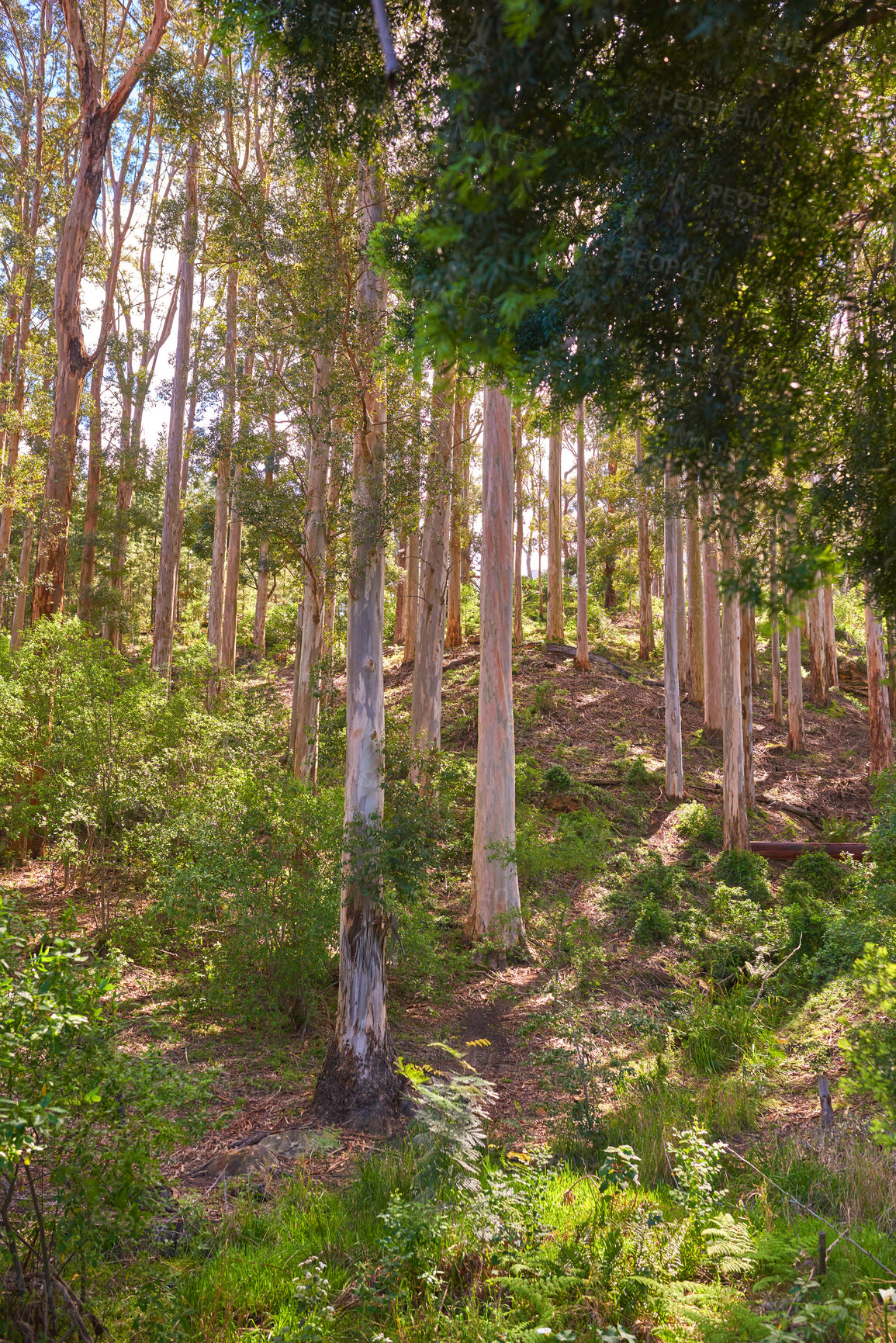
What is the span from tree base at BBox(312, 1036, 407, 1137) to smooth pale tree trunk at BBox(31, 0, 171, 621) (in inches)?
337

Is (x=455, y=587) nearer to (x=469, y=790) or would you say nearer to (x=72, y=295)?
A: (x=469, y=790)

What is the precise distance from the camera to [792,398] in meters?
2.87

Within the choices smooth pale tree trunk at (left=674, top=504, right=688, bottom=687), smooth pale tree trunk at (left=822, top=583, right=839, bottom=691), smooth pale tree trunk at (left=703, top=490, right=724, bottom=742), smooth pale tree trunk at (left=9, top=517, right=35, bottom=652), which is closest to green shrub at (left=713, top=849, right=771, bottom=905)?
smooth pale tree trunk at (left=674, top=504, right=688, bottom=687)

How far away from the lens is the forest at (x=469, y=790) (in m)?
2.76

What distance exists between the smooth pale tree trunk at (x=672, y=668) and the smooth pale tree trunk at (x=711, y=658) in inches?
98.0

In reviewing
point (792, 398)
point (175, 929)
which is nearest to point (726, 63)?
point (792, 398)

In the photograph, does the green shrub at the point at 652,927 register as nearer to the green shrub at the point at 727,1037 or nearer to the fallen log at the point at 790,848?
the green shrub at the point at 727,1037

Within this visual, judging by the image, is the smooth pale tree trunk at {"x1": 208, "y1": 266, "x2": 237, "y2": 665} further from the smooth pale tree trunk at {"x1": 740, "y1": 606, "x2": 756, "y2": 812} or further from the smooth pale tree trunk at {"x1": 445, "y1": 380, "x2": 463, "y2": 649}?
the smooth pale tree trunk at {"x1": 740, "y1": 606, "x2": 756, "y2": 812}

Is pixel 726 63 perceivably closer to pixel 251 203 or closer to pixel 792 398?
pixel 792 398

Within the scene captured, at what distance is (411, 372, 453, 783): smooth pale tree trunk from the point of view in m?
11.0

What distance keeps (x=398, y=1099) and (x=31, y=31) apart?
24.4 meters

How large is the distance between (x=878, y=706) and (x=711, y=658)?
12.7 feet

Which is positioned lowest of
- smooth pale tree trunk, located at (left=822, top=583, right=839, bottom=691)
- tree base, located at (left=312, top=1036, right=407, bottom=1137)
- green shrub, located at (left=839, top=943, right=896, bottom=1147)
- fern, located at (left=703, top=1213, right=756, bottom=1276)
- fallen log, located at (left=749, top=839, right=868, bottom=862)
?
tree base, located at (left=312, top=1036, right=407, bottom=1137)

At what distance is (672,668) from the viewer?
15.3 m
